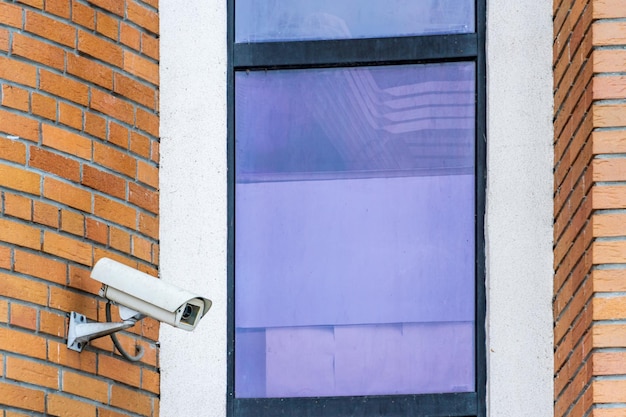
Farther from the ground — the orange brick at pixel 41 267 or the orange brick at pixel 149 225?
the orange brick at pixel 149 225

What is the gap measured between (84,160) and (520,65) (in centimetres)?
163

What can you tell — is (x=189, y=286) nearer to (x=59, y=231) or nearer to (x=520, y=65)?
(x=59, y=231)

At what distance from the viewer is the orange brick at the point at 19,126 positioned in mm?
4961

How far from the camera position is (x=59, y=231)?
16.5ft

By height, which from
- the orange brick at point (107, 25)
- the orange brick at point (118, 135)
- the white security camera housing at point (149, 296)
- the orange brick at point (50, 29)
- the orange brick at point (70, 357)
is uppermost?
the orange brick at point (107, 25)

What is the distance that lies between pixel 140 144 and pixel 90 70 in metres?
0.37

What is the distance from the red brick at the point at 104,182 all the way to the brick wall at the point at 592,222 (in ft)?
5.01

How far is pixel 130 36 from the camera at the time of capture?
5551mm

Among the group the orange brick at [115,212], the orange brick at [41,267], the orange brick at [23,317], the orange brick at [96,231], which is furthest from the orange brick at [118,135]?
the orange brick at [23,317]

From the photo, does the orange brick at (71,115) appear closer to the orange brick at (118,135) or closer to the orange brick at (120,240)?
the orange brick at (118,135)

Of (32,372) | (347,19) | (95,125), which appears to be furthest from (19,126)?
(347,19)

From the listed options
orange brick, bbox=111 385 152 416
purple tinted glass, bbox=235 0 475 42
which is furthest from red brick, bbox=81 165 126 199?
purple tinted glass, bbox=235 0 475 42

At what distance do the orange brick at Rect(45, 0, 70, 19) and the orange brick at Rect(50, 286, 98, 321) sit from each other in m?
0.93

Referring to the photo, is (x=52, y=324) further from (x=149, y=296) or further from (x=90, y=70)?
(x=90, y=70)
